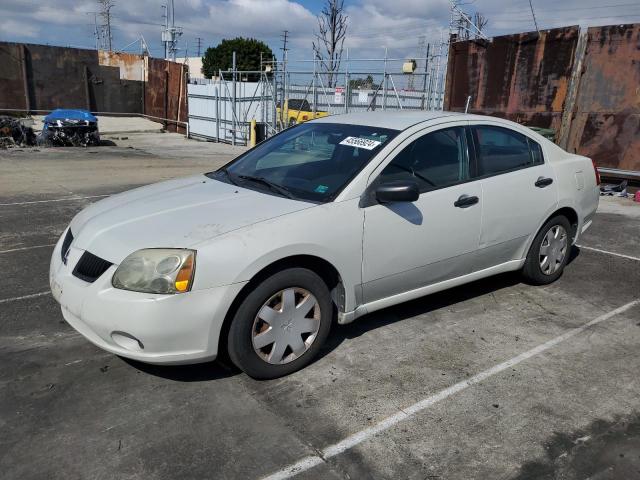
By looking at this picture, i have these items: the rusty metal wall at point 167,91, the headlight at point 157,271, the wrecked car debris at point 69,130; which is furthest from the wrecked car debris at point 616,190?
the rusty metal wall at point 167,91

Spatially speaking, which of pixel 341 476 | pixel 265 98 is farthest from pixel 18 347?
pixel 265 98

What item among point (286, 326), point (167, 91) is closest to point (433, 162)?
point (286, 326)

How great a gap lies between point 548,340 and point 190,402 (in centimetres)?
259

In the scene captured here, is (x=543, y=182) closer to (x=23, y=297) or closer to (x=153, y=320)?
(x=153, y=320)

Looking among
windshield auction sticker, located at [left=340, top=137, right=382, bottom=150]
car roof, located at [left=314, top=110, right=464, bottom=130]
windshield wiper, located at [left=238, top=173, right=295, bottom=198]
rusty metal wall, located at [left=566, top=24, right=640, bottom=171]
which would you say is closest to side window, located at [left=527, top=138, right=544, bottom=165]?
car roof, located at [left=314, top=110, right=464, bottom=130]

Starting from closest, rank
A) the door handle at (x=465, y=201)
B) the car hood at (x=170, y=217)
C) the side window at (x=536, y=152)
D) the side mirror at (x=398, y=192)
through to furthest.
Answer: the car hood at (x=170, y=217)
the side mirror at (x=398, y=192)
the door handle at (x=465, y=201)
the side window at (x=536, y=152)

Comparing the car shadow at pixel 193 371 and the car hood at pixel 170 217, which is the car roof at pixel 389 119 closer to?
the car hood at pixel 170 217

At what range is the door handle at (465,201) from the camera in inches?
157

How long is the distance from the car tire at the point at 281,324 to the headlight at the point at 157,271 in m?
0.39

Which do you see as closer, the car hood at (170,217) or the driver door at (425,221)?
the car hood at (170,217)

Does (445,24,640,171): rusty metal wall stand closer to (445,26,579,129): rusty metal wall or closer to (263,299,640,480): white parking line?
(445,26,579,129): rusty metal wall

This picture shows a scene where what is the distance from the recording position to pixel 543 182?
4.67 m

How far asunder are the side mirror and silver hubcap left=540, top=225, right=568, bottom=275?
1.96 meters

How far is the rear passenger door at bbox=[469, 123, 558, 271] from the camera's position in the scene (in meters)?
4.26
